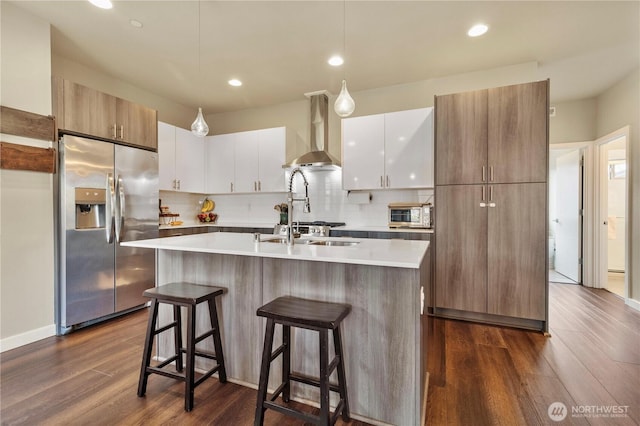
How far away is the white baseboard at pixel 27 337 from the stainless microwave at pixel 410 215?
3.56 m

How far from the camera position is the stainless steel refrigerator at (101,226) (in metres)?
2.77

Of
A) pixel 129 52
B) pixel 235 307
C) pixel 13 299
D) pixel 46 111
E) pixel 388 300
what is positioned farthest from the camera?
pixel 129 52

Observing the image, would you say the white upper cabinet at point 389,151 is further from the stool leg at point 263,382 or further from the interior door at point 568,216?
the interior door at point 568,216

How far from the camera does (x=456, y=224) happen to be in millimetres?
3135

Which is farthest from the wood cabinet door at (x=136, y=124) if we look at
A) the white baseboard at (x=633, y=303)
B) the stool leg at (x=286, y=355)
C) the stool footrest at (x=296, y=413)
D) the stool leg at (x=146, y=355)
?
the white baseboard at (x=633, y=303)

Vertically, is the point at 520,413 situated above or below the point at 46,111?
below

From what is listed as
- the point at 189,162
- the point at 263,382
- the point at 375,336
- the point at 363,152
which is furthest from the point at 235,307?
the point at 189,162

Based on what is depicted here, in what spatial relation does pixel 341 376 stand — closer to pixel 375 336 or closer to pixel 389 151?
pixel 375 336

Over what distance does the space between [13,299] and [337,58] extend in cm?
372

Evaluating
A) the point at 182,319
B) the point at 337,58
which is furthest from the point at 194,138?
the point at 182,319

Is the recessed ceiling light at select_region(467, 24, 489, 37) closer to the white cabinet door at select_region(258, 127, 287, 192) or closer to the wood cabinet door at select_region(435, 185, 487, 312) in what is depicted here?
the wood cabinet door at select_region(435, 185, 487, 312)

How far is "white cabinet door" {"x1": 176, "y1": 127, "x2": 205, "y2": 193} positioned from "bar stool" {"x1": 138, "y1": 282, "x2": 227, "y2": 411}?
2635 mm

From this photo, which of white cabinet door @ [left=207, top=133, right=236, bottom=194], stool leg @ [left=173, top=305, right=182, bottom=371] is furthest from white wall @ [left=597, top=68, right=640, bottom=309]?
white cabinet door @ [left=207, top=133, right=236, bottom=194]

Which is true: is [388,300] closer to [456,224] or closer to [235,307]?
[235,307]
